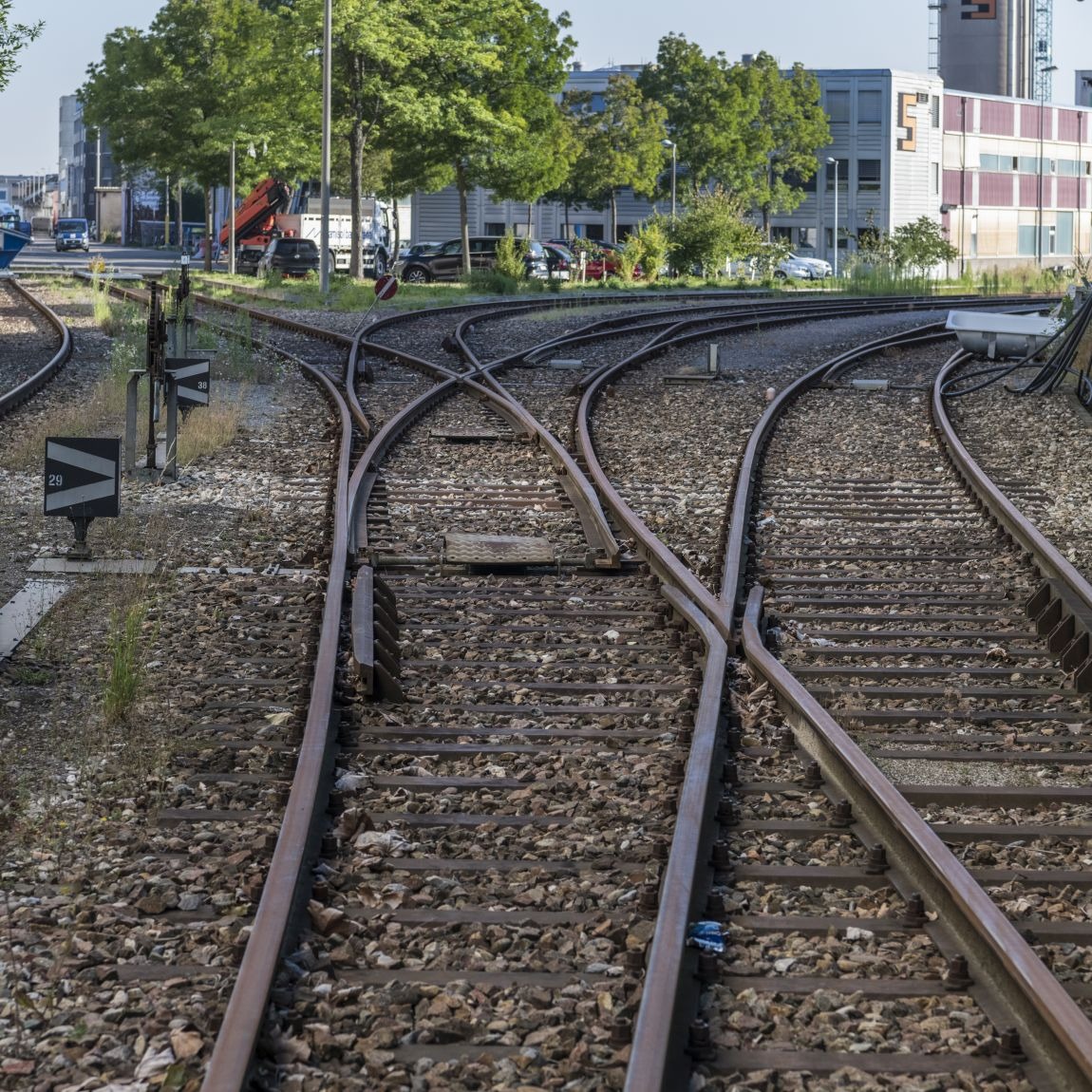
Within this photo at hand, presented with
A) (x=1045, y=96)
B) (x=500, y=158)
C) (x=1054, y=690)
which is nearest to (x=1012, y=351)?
(x=1054, y=690)

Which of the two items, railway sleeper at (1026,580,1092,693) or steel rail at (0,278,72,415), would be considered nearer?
railway sleeper at (1026,580,1092,693)

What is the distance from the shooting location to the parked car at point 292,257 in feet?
169

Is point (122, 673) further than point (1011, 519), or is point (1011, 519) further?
point (1011, 519)

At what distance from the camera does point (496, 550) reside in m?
9.52

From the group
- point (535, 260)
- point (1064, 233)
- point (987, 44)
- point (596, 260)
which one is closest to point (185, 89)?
point (535, 260)

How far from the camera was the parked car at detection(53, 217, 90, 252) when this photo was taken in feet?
287

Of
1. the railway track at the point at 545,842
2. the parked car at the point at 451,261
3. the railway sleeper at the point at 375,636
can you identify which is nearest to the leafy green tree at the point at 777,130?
the parked car at the point at 451,261

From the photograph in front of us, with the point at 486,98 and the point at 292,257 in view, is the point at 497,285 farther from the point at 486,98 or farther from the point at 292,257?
the point at 292,257

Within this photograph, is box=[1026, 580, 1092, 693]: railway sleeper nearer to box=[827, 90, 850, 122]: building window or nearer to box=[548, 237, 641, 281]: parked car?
box=[548, 237, 641, 281]: parked car

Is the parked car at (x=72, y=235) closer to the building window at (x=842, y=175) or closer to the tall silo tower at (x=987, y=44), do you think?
the building window at (x=842, y=175)

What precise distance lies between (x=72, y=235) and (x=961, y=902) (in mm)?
89606

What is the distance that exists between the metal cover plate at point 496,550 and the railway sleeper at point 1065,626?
8.38 feet

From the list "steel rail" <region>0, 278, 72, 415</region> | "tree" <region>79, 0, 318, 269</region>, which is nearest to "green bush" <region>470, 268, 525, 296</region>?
"tree" <region>79, 0, 318, 269</region>

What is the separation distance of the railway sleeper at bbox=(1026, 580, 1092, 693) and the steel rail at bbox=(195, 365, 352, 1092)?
3.00 meters
